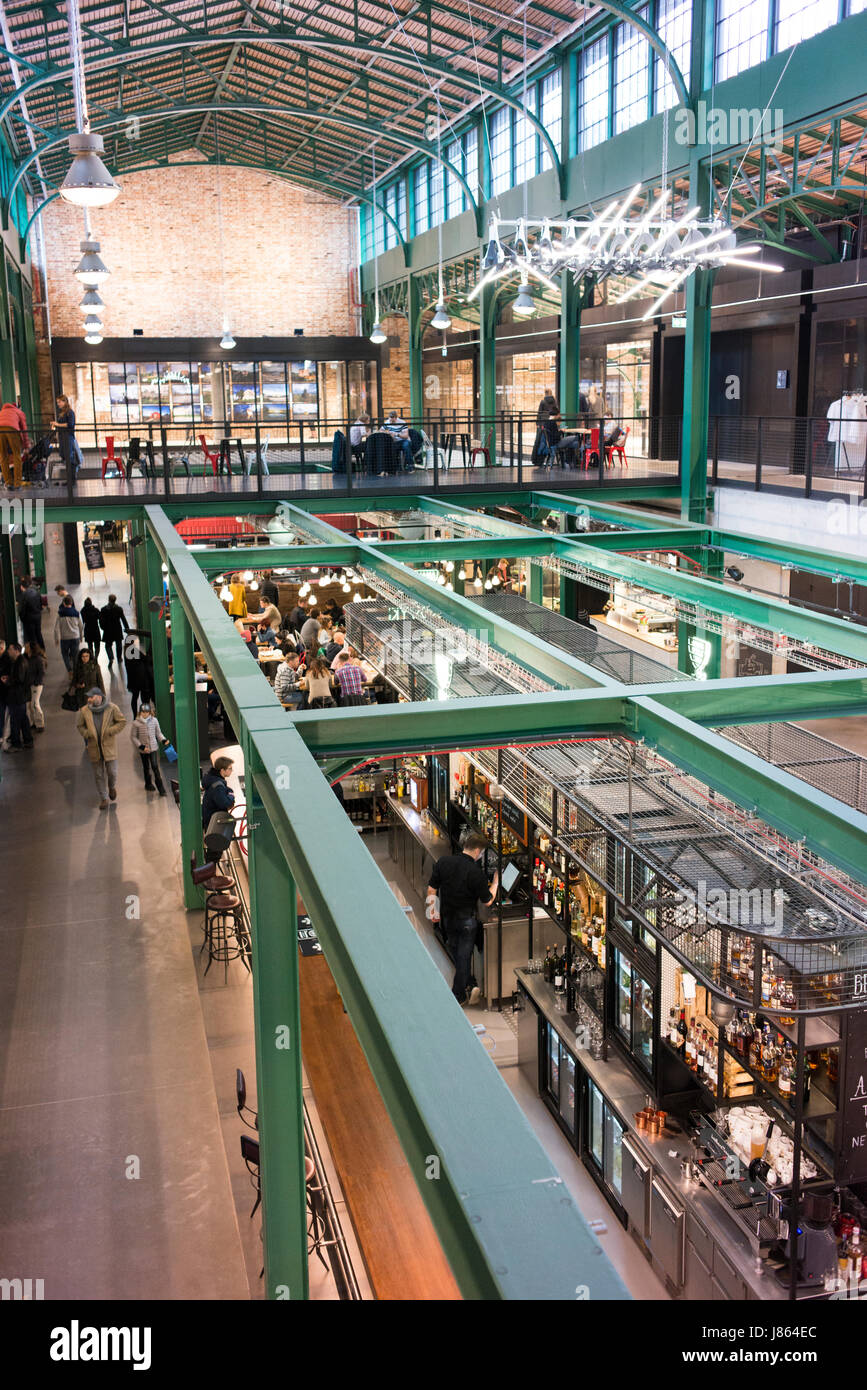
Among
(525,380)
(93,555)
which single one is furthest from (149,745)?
(93,555)

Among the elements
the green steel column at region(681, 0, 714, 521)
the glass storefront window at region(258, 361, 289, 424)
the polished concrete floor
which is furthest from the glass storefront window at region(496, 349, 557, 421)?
the polished concrete floor

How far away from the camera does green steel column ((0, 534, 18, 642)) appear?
18.6m

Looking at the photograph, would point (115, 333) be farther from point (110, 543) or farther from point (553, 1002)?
point (553, 1002)

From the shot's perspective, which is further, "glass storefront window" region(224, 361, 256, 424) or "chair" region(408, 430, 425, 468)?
"glass storefront window" region(224, 361, 256, 424)

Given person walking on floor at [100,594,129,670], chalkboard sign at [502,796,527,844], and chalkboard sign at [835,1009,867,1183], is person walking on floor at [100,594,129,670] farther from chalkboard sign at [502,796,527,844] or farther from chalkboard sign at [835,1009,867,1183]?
chalkboard sign at [835,1009,867,1183]

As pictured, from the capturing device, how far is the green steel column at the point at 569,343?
781 inches

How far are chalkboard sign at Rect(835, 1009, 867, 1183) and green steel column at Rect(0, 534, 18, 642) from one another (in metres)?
15.6

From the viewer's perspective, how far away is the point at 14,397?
21203mm

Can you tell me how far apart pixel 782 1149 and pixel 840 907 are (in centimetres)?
209

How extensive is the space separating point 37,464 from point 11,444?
1.88 m

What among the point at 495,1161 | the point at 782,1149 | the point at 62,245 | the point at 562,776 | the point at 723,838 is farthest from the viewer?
the point at 62,245

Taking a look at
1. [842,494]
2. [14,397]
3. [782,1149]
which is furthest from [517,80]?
[782,1149]

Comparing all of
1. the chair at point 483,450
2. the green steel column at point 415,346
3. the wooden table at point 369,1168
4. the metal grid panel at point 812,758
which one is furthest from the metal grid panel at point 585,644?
the green steel column at point 415,346

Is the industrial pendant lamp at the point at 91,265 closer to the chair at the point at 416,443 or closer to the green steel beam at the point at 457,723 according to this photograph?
the chair at the point at 416,443
